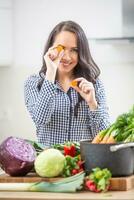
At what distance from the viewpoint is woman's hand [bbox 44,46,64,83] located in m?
2.28

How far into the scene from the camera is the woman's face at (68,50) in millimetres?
2385

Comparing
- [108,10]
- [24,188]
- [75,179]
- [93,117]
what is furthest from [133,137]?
[108,10]

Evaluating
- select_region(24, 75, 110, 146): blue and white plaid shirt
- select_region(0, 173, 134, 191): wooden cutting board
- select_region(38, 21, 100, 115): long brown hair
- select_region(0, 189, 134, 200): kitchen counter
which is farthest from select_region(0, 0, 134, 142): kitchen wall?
select_region(0, 189, 134, 200): kitchen counter

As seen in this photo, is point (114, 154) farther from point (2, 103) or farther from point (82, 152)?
point (2, 103)

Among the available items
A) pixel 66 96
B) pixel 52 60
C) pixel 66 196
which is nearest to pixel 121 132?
pixel 66 196

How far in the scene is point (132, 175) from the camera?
1.20 metres

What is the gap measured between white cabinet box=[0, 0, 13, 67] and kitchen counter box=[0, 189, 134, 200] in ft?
6.12

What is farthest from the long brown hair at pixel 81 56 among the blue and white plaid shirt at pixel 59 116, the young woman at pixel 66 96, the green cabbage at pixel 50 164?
the green cabbage at pixel 50 164

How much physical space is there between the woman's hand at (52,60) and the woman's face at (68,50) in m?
0.03

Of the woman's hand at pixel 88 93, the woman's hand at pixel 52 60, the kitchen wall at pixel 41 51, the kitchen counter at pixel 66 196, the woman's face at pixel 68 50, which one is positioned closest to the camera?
the kitchen counter at pixel 66 196

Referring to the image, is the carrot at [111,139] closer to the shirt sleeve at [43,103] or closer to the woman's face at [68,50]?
the shirt sleeve at [43,103]

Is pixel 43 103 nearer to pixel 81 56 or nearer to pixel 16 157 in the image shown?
pixel 81 56

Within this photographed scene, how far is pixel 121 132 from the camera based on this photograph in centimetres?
124

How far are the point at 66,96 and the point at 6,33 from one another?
923mm
